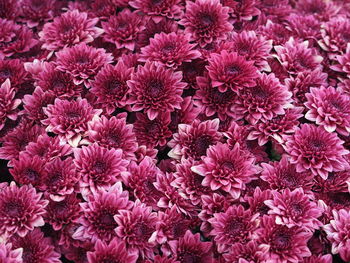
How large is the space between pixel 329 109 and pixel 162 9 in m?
1.06

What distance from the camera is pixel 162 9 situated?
2676 mm

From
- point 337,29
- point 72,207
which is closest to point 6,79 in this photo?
point 72,207

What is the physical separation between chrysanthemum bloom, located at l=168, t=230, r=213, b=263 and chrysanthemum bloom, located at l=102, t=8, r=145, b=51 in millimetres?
1123

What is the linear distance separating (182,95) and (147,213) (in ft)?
2.44

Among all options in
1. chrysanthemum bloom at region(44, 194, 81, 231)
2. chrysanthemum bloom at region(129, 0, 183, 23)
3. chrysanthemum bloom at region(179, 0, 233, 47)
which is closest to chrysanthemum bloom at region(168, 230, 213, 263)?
chrysanthemum bloom at region(44, 194, 81, 231)

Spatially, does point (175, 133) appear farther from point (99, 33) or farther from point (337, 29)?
point (337, 29)

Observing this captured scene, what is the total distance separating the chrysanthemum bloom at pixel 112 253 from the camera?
1971 millimetres

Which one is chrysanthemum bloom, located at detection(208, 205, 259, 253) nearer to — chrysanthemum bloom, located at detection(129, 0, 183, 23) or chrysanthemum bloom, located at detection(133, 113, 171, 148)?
chrysanthemum bloom, located at detection(133, 113, 171, 148)

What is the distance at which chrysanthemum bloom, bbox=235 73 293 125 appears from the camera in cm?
237

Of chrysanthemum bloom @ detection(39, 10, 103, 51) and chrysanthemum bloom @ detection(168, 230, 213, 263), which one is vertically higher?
chrysanthemum bloom @ detection(39, 10, 103, 51)

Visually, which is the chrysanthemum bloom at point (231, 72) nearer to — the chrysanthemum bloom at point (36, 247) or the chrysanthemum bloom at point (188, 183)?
the chrysanthemum bloom at point (188, 183)

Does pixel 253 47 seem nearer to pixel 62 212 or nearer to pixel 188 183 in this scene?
pixel 188 183

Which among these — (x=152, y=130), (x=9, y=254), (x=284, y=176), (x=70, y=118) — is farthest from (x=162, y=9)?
(x=9, y=254)

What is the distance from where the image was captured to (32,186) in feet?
7.08
